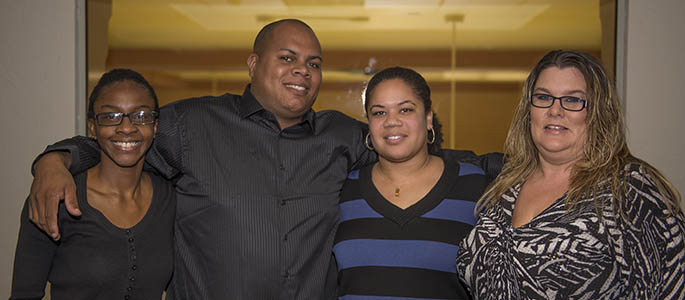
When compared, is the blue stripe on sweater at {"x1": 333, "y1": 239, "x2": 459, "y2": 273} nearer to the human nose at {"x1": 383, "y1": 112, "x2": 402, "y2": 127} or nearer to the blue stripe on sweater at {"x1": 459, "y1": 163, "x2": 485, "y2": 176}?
the blue stripe on sweater at {"x1": 459, "y1": 163, "x2": 485, "y2": 176}

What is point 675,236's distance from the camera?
4.94 ft

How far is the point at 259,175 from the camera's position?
2117 mm

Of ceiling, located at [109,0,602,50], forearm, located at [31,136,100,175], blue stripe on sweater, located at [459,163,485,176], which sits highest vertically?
ceiling, located at [109,0,602,50]

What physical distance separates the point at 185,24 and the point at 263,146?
182 cm

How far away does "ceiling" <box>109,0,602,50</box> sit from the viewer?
3516 millimetres

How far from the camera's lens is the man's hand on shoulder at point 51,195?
1.73m

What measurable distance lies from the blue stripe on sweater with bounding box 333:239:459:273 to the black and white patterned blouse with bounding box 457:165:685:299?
0.76 feet

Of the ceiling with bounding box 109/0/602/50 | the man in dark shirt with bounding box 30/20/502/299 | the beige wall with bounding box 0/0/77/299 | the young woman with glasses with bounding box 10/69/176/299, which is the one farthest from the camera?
the ceiling with bounding box 109/0/602/50

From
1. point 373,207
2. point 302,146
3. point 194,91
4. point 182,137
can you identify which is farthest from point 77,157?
point 194,91

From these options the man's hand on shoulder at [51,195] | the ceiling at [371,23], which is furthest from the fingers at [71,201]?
the ceiling at [371,23]

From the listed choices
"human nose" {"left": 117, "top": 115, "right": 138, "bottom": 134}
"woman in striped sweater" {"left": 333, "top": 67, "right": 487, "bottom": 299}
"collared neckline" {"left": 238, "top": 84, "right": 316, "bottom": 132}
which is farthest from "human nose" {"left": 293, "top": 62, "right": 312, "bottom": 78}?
"human nose" {"left": 117, "top": 115, "right": 138, "bottom": 134}

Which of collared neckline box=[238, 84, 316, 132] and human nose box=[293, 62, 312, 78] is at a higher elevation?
human nose box=[293, 62, 312, 78]

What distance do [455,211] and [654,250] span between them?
651 mm

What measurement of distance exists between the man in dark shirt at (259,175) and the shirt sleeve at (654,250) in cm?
109
